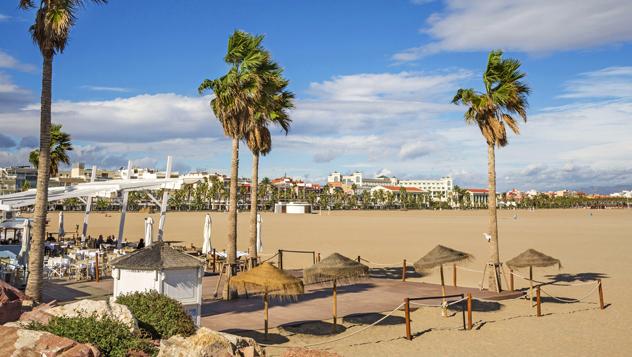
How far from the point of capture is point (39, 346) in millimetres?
6113

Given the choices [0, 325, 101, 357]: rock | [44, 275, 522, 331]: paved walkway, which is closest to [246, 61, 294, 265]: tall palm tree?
[44, 275, 522, 331]: paved walkway

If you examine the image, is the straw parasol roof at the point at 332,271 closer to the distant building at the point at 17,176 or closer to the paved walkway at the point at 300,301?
the paved walkway at the point at 300,301

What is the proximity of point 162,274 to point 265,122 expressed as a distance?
1043 centimetres

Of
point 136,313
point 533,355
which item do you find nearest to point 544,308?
point 533,355

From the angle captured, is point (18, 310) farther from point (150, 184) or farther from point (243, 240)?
point (243, 240)

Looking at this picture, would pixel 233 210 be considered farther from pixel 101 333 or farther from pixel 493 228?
pixel 101 333

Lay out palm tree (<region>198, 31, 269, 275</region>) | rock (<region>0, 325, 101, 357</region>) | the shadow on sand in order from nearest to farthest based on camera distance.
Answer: rock (<region>0, 325, 101, 357</region>) < the shadow on sand < palm tree (<region>198, 31, 269, 275</region>)

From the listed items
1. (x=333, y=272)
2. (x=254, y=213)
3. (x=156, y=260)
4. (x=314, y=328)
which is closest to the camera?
(x=156, y=260)

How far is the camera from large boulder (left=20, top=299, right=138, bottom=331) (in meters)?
7.05

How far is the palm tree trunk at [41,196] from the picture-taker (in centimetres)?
1178

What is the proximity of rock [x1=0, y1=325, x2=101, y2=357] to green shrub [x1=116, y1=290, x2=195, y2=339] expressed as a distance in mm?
1355

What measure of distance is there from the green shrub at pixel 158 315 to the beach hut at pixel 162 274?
62.6 inches

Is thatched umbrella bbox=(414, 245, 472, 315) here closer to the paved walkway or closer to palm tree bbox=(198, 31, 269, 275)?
the paved walkway

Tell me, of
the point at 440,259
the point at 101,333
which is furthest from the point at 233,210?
the point at 101,333
